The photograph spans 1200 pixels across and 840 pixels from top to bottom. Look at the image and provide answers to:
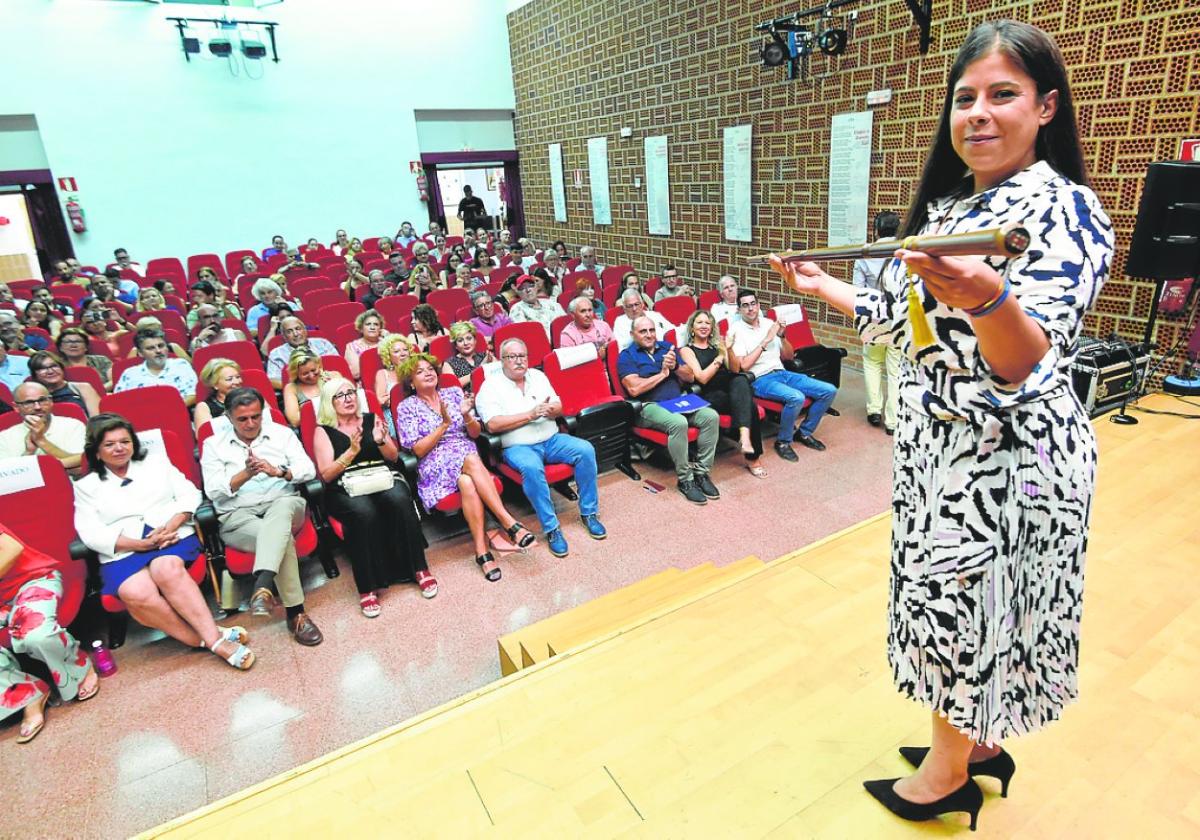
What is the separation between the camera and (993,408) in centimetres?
94

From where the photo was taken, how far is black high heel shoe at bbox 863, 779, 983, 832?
49.9 inches

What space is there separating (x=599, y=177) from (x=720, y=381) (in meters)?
6.66

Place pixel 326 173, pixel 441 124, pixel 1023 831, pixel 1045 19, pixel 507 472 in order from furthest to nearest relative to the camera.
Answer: pixel 441 124 < pixel 326 173 < pixel 1045 19 < pixel 507 472 < pixel 1023 831

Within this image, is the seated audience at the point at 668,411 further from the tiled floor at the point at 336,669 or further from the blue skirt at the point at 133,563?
the blue skirt at the point at 133,563

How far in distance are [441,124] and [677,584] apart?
1170 centimetres

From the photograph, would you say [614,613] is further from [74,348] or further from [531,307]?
[74,348]

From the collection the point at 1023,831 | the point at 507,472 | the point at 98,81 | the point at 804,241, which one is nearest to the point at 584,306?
the point at 507,472

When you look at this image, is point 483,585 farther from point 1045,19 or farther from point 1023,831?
point 1045,19

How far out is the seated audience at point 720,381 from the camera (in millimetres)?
4102

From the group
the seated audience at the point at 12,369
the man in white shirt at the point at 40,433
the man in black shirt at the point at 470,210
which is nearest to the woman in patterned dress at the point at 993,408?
the man in white shirt at the point at 40,433

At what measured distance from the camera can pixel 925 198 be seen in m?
1.08

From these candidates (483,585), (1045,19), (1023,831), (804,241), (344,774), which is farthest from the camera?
(804,241)

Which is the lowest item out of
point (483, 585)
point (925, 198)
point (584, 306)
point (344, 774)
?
point (483, 585)

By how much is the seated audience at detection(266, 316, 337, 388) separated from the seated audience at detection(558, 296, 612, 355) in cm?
163
